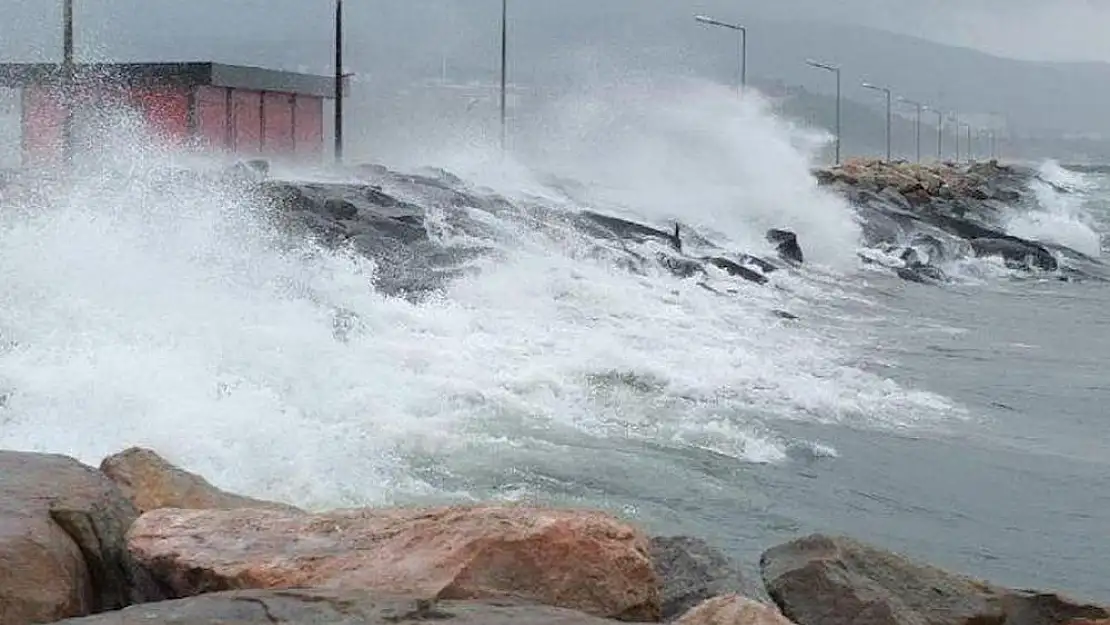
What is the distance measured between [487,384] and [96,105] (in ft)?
59.7

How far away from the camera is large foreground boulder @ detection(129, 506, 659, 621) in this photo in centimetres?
474

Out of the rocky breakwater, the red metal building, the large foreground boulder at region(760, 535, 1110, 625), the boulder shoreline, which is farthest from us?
the rocky breakwater

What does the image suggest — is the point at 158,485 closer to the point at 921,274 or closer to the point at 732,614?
the point at 732,614

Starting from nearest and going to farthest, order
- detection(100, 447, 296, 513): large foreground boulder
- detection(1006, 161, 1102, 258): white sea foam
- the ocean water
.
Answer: detection(100, 447, 296, 513): large foreground boulder < the ocean water < detection(1006, 161, 1102, 258): white sea foam

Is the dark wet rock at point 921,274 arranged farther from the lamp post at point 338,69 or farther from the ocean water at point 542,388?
the lamp post at point 338,69

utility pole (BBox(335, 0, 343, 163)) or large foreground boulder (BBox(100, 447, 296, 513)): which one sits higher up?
utility pole (BBox(335, 0, 343, 163))

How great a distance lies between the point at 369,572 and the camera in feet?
15.6

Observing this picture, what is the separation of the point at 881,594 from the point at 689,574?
2.59ft

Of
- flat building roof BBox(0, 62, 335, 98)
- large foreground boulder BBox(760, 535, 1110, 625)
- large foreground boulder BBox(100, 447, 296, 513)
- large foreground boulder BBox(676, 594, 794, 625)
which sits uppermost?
flat building roof BBox(0, 62, 335, 98)

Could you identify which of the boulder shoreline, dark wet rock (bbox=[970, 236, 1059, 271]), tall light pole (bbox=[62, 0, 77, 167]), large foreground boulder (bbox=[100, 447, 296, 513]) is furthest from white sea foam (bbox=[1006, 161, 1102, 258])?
large foreground boulder (bbox=[100, 447, 296, 513])

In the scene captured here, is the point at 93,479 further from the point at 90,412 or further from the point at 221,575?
the point at 90,412

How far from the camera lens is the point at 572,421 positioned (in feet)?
38.5

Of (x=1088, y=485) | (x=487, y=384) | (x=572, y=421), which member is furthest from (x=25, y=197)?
(x=1088, y=485)

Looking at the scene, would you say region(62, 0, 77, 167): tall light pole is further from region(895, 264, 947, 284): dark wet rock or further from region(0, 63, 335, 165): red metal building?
region(895, 264, 947, 284): dark wet rock
